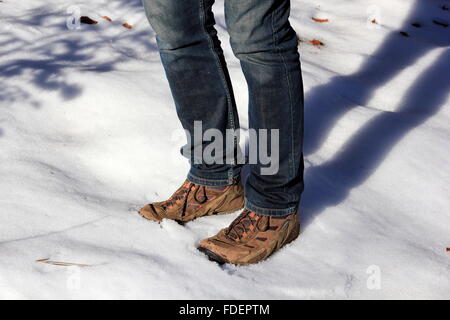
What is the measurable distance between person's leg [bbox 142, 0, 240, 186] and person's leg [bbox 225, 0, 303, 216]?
0.16 m

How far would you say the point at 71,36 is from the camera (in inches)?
147

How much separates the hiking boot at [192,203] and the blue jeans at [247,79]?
0.03 meters

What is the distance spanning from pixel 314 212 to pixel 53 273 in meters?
0.96

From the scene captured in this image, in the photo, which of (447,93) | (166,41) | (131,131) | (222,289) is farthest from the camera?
(447,93)

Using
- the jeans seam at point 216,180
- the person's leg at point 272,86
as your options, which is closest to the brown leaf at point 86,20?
the jeans seam at point 216,180

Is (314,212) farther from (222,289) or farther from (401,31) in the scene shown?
(401,31)

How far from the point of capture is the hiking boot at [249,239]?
1960 millimetres

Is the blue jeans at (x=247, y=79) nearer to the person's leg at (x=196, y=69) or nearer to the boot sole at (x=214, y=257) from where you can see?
the person's leg at (x=196, y=69)

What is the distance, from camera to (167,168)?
2553mm

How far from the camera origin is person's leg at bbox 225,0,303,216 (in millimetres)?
1734

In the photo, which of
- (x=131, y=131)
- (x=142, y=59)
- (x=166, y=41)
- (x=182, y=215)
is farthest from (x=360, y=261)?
(x=142, y=59)

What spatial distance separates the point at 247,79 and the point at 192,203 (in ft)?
1.81

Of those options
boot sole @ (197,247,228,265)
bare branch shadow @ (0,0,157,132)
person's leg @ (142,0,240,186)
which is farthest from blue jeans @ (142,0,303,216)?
bare branch shadow @ (0,0,157,132)

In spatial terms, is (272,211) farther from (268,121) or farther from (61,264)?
(61,264)
